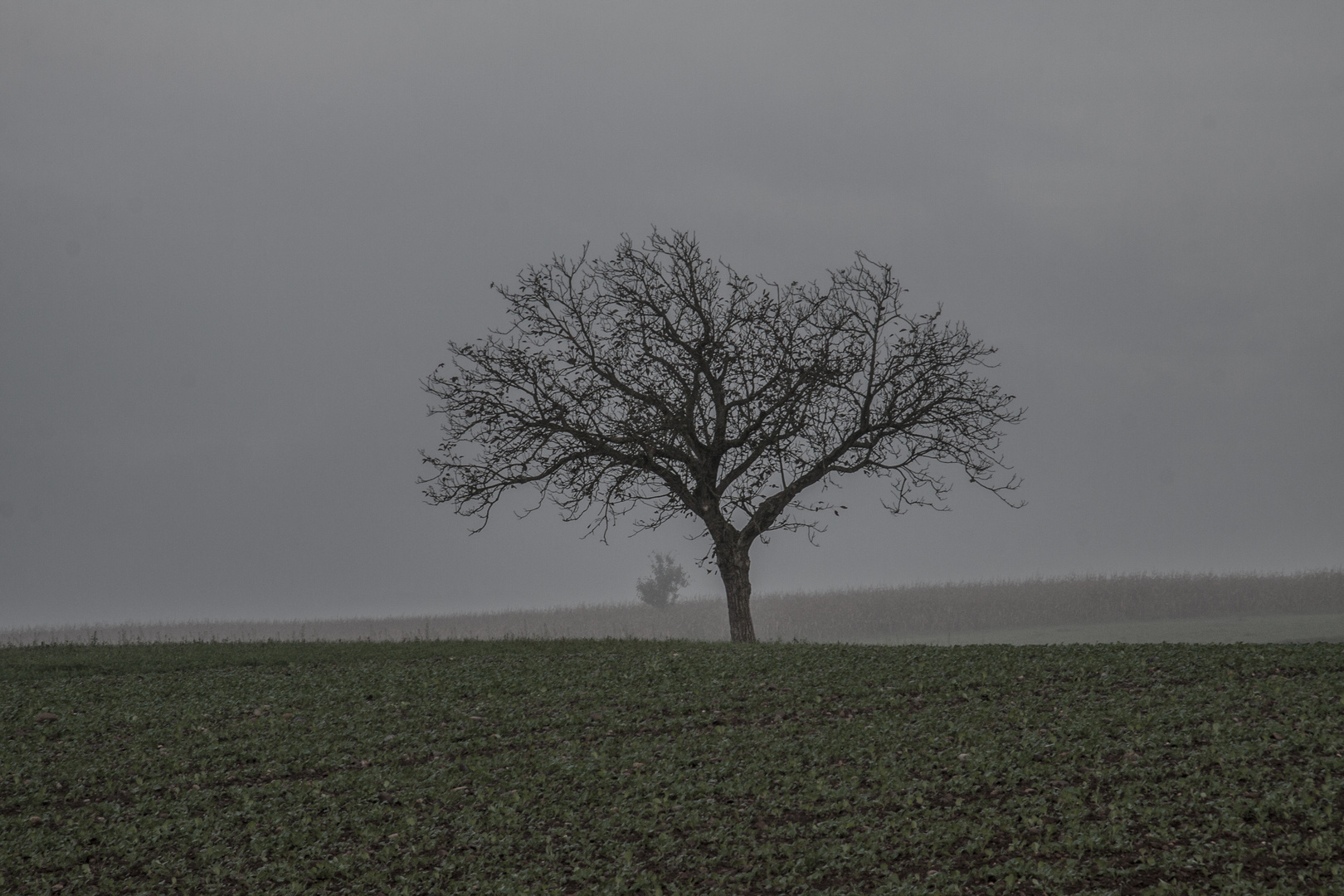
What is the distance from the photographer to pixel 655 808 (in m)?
11.0

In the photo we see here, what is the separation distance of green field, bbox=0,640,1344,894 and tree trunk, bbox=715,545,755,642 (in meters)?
5.46

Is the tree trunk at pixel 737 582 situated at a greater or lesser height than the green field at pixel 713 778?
greater

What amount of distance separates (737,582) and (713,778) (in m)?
11.8

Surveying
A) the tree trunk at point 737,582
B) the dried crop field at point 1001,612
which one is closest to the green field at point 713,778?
the tree trunk at point 737,582

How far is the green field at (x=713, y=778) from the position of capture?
31.0 ft

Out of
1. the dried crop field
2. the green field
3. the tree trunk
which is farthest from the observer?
the dried crop field

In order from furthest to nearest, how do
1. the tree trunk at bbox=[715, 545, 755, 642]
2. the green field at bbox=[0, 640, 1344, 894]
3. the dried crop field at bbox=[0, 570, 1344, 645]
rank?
the dried crop field at bbox=[0, 570, 1344, 645] < the tree trunk at bbox=[715, 545, 755, 642] < the green field at bbox=[0, 640, 1344, 894]

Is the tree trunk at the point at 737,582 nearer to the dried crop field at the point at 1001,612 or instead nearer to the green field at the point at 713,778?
the green field at the point at 713,778

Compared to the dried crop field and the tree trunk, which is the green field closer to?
the tree trunk

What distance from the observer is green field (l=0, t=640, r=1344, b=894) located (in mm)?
9461

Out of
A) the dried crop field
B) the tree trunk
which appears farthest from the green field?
the dried crop field

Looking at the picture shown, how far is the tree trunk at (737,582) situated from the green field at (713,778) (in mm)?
5464

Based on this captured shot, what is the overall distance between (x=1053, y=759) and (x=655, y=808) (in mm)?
4840

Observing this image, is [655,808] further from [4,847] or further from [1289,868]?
[4,847]
